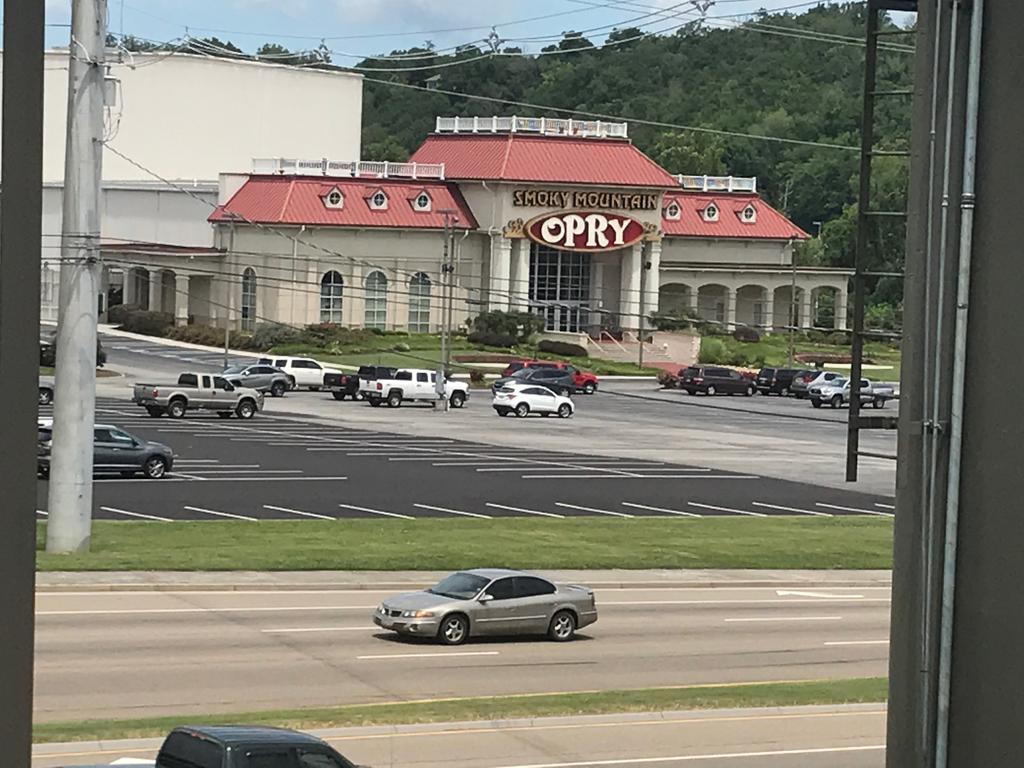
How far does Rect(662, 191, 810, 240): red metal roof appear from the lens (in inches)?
3905

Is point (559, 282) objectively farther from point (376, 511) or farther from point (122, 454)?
point (376, 511)

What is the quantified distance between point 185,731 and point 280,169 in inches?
3138

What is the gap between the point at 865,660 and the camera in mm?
24953

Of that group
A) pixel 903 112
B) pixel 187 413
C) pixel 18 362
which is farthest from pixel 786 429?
pixel 18 362

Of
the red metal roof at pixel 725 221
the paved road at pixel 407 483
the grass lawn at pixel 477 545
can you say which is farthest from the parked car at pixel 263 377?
the red metal roof at pixel 725 221

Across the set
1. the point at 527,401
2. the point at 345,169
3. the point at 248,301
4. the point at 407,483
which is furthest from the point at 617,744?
the point at 345,169

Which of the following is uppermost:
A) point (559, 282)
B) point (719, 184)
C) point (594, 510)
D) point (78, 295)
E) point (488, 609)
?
point (719, 184)

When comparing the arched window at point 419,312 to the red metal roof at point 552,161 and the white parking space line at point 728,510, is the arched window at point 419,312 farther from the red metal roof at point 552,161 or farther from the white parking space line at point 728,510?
the white parking space line at point 728,510

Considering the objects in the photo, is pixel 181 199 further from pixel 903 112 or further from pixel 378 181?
pixel 903 112

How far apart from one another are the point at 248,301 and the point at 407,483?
49.8 meters

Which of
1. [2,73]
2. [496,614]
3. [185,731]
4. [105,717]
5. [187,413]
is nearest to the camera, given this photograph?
[2,73]

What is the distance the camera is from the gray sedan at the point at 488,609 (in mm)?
24359

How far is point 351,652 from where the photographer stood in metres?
23.1

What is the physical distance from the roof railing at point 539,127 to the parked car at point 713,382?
1990cm
